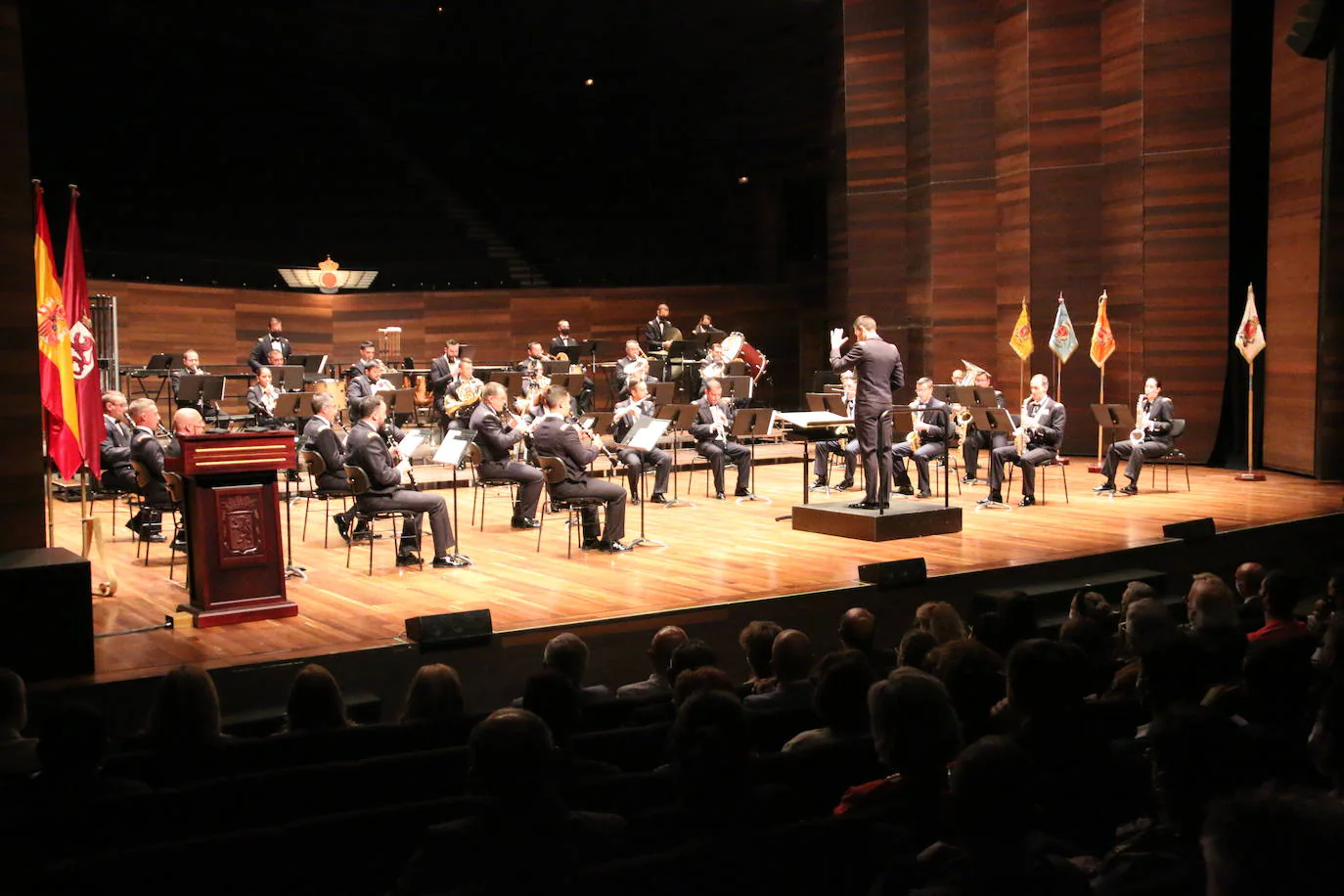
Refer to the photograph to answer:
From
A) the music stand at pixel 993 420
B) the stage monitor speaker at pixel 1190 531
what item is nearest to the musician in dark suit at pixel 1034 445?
the music stand at pixel 993 420

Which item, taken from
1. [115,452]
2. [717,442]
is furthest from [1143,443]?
[115,452]

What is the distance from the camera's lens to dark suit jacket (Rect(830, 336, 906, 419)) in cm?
883

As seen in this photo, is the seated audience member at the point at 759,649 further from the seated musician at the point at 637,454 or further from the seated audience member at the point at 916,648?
the seated musician at the point at 637,454

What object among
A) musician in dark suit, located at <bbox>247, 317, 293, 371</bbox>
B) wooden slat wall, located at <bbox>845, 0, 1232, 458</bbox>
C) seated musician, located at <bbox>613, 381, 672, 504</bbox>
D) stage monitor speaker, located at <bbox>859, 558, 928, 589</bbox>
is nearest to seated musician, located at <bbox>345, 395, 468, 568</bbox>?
seated musician, located at <bbox>613, 381, 672, 504</bbox>

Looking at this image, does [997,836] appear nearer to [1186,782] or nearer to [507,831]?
[1186,782]

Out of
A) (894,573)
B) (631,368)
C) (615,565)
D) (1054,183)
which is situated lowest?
(615,565)

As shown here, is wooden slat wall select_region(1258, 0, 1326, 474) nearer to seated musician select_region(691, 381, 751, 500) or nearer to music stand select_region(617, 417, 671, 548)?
seated musician select_region(691, 381, 751, 500)

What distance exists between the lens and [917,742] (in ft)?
8.38

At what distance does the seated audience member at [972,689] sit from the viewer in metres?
3.19

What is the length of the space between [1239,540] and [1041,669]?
20.5 ft

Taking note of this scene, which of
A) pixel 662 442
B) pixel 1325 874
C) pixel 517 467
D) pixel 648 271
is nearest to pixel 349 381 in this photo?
pixel 662 442

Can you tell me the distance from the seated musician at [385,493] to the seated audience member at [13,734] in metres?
4.19

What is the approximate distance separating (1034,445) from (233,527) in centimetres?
713

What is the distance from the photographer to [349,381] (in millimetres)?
13391
